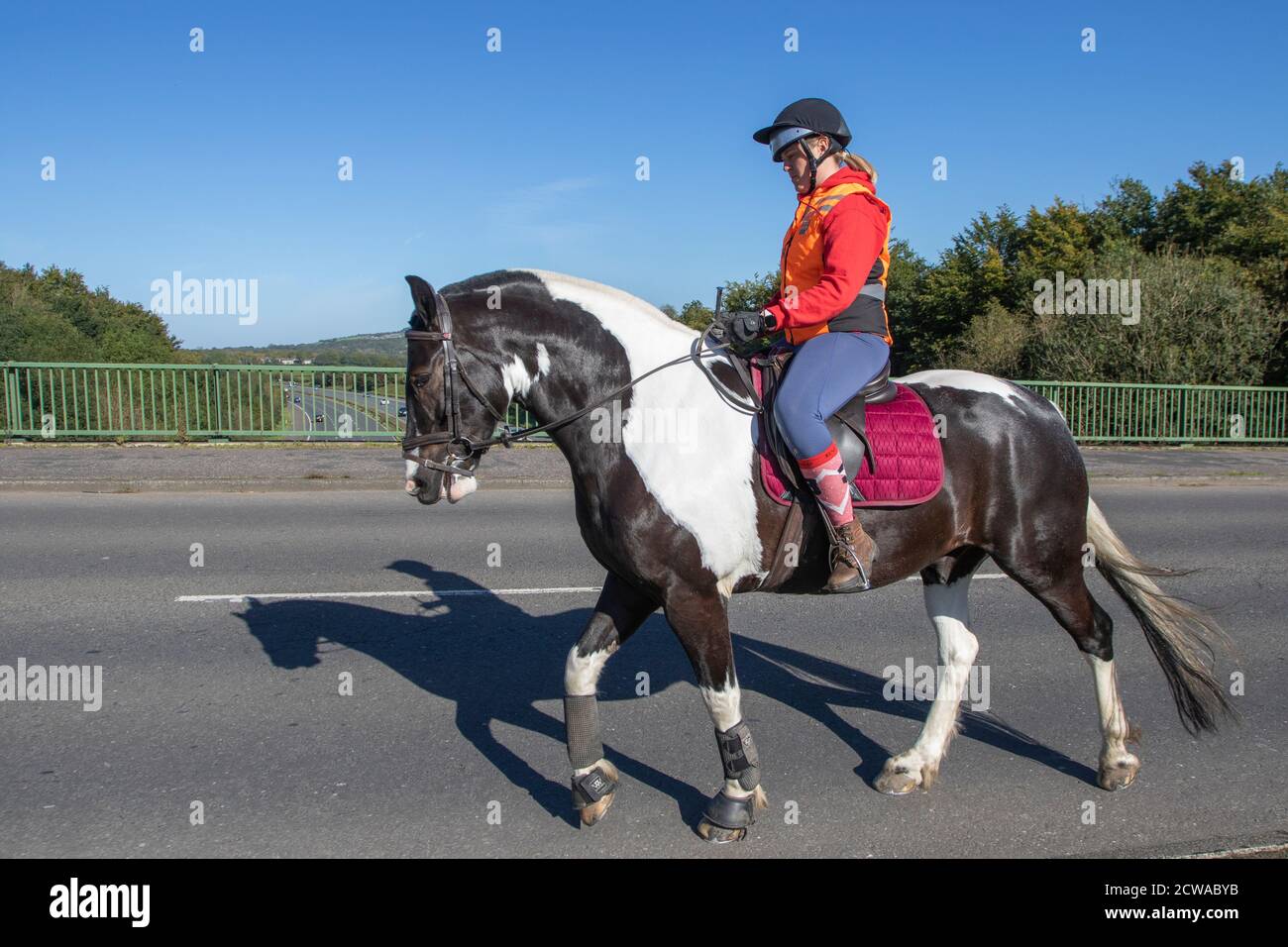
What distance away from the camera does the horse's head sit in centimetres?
354

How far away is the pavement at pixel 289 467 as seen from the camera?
1231cm

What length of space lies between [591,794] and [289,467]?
1138 centimetres

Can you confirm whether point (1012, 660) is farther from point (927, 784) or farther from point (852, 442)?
point (852, 442)

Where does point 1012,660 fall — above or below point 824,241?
below

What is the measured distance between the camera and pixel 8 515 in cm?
1004

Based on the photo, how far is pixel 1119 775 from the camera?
4020mm

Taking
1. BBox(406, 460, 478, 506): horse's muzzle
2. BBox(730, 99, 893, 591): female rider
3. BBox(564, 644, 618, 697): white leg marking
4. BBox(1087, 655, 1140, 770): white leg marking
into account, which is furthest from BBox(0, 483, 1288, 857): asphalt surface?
BBox(406, 460, 478, 506): horse's muzzle

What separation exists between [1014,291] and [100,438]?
3225cm

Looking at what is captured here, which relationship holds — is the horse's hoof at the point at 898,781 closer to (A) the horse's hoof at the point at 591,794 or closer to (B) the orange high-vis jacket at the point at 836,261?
(A) the horse's hoof at the point at 591,794

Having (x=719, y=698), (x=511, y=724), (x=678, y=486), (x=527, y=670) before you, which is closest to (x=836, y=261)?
(x=678, y=486)

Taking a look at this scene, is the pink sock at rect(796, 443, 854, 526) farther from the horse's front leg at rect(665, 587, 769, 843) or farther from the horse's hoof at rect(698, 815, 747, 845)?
the horse's hoof at rect(698, 815, 747, 845)

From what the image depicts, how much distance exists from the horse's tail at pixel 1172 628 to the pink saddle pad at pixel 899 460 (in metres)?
1.03
